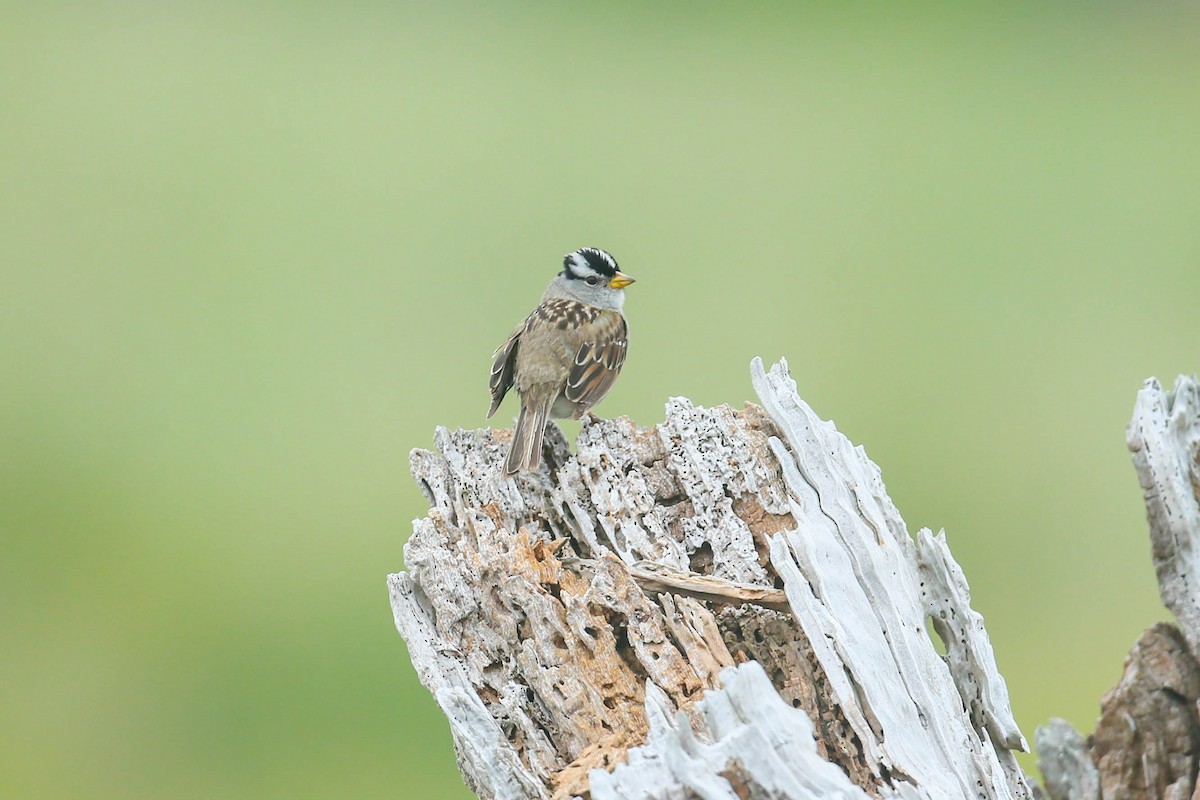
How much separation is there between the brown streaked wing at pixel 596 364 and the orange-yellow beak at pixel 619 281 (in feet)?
0.84

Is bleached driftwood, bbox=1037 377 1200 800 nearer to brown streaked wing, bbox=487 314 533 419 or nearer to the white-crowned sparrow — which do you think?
the white-crowned sparrow

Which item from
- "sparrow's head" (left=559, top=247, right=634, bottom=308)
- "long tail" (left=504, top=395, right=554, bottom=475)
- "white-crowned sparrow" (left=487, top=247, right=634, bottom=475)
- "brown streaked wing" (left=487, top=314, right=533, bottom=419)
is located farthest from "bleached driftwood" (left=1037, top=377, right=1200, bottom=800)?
"sparrow's head" (left=559, top=247, right=634, bottom=308)

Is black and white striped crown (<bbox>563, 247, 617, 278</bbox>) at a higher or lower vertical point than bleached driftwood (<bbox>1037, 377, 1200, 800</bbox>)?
higher

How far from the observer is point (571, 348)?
4.52m

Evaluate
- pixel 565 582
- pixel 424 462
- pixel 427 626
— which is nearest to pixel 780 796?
pixel 565 582

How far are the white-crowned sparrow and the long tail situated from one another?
11 mm

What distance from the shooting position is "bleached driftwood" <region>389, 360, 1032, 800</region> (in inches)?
90.7

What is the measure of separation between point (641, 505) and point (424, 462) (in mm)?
777

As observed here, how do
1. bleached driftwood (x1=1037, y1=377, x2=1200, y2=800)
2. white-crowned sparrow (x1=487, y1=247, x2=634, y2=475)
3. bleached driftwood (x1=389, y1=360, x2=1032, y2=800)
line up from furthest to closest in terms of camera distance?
1. white-crowned sparrow (x1=487, y1=247, x2=634, y2=475)
2. bleached driftwood (x1=1037, y1=377, x2=1200, y2=800)
3. bleached driftwood (x1=389, y1=360, x2=1032, y2=800)

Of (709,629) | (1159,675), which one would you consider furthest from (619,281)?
(1159,675)

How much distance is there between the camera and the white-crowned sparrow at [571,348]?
14.3 feet

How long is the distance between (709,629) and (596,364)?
189 cm

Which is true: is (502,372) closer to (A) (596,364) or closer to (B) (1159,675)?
(A) (596,364)

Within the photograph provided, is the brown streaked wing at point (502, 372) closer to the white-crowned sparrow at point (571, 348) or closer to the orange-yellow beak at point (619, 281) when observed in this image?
the white-crowned sparrow at point (571, 348)
